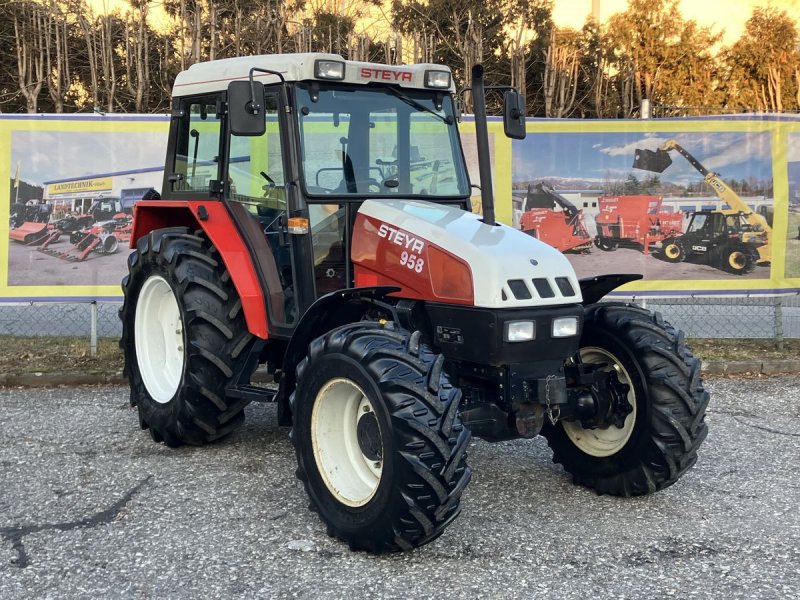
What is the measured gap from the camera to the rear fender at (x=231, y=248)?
4.98 meters

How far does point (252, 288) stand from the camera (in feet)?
16.3

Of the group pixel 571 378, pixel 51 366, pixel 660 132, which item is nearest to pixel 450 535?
pixel 571 378

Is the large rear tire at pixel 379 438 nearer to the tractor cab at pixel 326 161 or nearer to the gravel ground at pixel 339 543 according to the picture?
the gravel ground at pixel 339 543

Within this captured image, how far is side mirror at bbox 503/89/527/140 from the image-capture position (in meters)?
4.88

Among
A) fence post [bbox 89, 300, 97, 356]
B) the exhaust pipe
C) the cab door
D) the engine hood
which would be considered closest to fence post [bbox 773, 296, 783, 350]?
the engine hood

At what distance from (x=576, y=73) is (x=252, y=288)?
15.4 meters

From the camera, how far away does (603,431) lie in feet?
15.5

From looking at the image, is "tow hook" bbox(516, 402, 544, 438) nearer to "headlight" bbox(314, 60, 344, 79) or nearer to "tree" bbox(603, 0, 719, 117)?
"headlight" bbox(314, 60, 344, 79)

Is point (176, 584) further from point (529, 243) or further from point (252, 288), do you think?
point (529, 243)

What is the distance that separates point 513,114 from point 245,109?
5.19 ft

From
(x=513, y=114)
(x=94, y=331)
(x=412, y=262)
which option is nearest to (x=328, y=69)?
(x=513, y=114)

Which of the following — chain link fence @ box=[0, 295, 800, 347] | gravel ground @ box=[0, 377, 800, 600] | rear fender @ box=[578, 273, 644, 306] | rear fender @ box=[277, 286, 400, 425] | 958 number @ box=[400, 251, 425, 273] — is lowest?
gravel ground @ box=[0, 377, 800, 600]

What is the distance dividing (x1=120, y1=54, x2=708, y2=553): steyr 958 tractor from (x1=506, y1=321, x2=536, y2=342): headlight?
1cm

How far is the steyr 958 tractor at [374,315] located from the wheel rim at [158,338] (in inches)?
0.6
